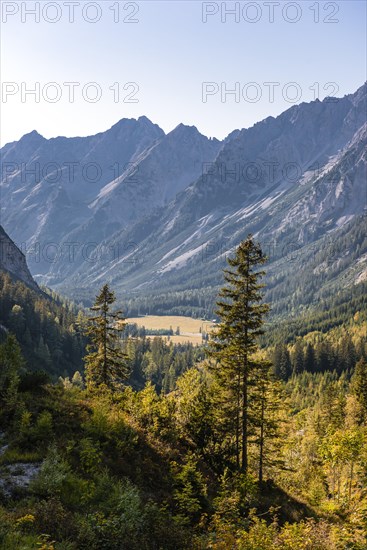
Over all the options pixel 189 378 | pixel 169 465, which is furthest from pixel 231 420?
pixel 169 465

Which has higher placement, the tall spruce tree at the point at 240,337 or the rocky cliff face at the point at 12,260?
the rocky cliff face at the point at 12,260

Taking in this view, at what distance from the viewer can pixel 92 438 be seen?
20.2 m

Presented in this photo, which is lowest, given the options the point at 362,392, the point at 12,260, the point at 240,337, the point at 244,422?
the point at 362,392

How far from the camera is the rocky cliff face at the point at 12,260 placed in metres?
181

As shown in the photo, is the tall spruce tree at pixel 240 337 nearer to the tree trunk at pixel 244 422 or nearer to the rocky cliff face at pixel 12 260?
the tree trunk at pixel 244 422

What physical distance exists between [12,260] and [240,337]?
18040cm

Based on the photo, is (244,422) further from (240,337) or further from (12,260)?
(12,260)

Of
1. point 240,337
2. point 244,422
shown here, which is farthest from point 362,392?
point 240,337

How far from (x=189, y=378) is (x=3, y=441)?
55.8 ft

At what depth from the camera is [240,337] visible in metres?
28.2

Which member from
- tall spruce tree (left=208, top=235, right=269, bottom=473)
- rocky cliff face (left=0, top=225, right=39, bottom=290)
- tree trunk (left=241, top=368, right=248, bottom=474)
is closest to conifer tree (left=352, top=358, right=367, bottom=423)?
tall spruce tree (left=208, top=235, right=269, bottom=473)

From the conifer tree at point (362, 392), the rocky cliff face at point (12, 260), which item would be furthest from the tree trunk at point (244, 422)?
the rocky cliff face at point (12, 260)

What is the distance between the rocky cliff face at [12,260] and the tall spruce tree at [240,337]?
6570 inches

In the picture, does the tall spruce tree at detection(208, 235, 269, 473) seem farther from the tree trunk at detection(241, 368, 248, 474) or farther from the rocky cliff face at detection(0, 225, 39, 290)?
the rocky cliff face at detection(0, 225, 39, 290)
